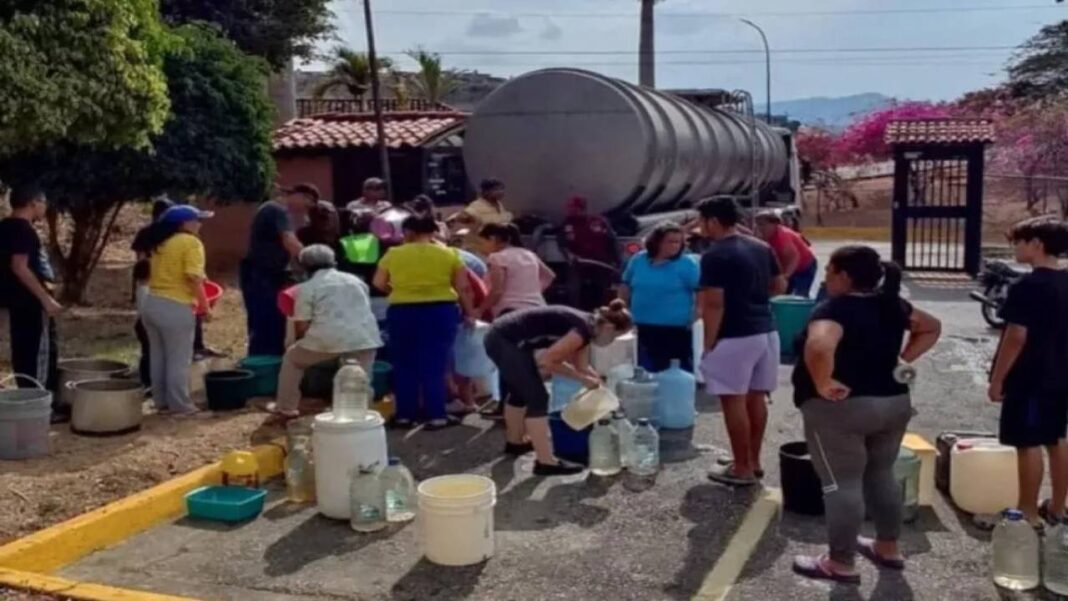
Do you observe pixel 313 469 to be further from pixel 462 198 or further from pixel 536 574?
pixel 462 198

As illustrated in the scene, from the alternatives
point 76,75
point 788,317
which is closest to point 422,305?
point 76,75

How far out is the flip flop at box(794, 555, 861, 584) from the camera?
5512 mm

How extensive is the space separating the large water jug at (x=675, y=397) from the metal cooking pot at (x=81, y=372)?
3.88 m

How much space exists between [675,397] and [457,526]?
10.6 feet

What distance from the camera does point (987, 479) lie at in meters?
6.47

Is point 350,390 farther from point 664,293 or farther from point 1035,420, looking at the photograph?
point 1035,420

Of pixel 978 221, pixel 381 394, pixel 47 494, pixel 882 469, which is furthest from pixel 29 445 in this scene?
pixel 978 221

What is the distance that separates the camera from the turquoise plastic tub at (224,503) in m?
6.51

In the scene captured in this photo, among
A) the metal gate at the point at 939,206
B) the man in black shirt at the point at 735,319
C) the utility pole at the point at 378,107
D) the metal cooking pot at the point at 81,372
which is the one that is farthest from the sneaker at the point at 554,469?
the metal gate at the point at 939,206

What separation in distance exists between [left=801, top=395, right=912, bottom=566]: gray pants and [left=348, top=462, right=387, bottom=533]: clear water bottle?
234 cm

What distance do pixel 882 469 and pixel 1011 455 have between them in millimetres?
1389

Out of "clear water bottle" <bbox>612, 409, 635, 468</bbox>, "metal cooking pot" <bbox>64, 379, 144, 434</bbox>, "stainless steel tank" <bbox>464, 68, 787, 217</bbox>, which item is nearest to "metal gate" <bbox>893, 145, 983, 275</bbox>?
"stainless steel tank" <bbox>464, 68, 787, 217</bbox>

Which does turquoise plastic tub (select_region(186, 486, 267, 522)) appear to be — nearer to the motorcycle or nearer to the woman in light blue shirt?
the woman in light blue shirt

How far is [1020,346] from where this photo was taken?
5.97 meters
